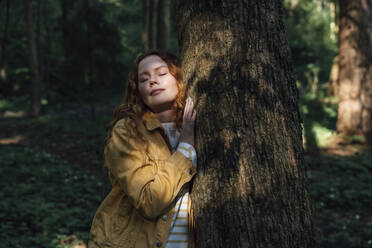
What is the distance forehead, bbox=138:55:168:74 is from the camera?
2.14 metres

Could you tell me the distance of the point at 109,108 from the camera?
15445mm

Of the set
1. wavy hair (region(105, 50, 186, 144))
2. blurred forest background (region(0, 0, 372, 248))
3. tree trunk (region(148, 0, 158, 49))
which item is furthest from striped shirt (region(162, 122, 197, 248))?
tree trunk (region(148, 0, 158, 49))

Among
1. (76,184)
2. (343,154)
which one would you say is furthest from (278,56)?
(343,154)

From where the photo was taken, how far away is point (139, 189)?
5.87 ft

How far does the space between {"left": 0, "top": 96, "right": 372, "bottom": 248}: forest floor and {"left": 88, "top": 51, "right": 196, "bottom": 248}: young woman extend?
1.46 feet

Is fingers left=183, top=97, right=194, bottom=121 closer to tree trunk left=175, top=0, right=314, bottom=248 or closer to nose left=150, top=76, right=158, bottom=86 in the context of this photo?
tree trunk left=175, top=0, right=314, bottom=248

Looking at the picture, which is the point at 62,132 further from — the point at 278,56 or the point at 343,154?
the point at 278,56

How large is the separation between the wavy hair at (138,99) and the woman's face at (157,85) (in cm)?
3

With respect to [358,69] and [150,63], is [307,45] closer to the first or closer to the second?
[358,69]

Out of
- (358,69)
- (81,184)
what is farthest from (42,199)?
(358,69)

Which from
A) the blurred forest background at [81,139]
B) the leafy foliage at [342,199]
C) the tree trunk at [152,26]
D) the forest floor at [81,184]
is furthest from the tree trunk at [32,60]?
the leafy foliage at [342,199]

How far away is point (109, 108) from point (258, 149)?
14.3 m

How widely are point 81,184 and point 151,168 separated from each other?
195 inches

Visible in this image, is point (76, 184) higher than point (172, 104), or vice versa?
point (172, 104)
